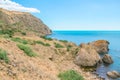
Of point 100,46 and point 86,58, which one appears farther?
point 100,46

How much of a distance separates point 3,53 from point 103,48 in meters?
41.7

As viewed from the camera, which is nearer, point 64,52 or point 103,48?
point 64,52

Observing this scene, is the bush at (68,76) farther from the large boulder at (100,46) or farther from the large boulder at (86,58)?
the large boulder at (100,46)

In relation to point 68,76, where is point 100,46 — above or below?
below

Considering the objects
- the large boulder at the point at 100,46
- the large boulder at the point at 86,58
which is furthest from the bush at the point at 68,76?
the large boulder at the point at 100,46

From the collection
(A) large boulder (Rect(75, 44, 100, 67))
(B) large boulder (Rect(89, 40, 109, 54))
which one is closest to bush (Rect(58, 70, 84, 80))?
(A) large boulder (Rect(75, 44, 100, 67))

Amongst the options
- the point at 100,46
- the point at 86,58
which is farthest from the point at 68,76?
the point at 100,46

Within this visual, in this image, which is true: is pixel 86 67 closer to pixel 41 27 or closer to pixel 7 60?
pixel 7 60

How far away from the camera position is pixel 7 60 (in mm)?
11734

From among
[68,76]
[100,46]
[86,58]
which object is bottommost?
[100,46]

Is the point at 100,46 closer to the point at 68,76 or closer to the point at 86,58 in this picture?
the point at 86,58

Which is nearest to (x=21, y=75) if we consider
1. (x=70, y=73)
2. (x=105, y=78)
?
(x=70, y=73)

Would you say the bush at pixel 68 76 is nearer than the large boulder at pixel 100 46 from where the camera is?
Yes

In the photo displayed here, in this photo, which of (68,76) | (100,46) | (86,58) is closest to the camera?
(68,76)
